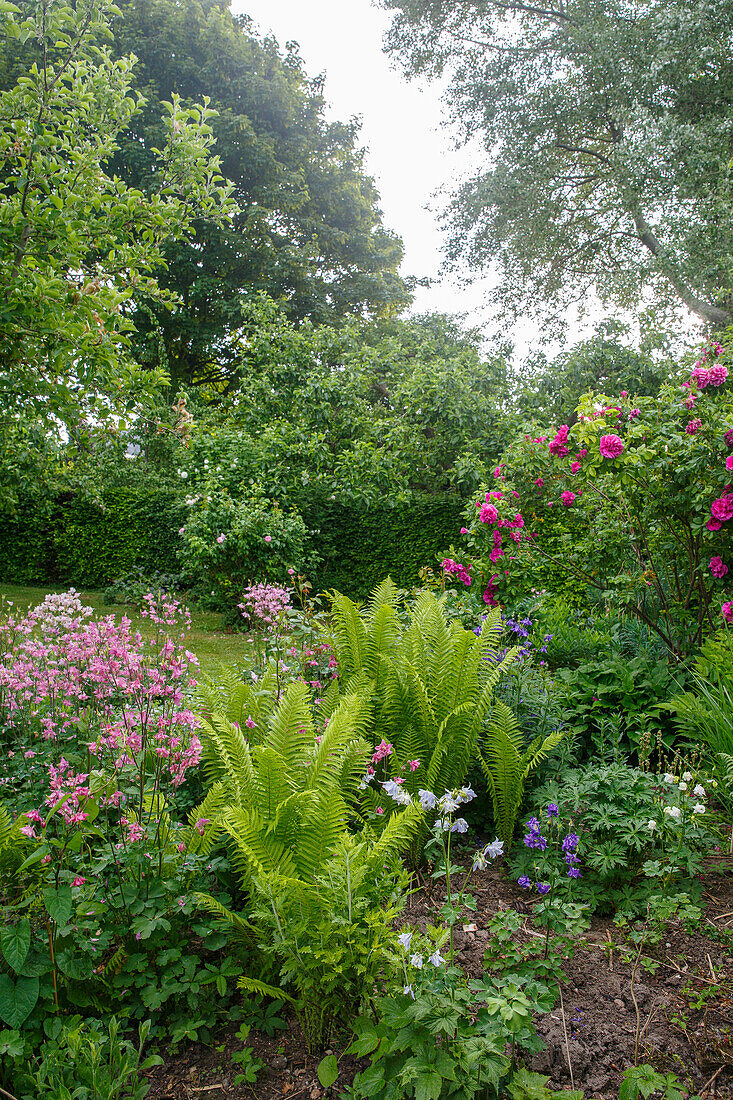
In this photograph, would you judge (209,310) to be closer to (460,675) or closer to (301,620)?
(301,620)

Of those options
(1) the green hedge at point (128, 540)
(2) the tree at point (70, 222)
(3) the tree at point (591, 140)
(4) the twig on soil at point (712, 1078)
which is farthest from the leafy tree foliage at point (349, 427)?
(4) the twig on soil at point (712, 1078)

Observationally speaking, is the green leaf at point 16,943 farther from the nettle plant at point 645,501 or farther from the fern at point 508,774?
the nettle plant at point 645,501

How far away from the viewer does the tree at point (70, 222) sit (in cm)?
317

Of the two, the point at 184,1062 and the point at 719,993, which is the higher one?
the point at 719,993

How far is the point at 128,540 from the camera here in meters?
11.6

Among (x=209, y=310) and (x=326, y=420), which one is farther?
(x=209, y=310)

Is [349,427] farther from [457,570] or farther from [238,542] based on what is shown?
[457,570]

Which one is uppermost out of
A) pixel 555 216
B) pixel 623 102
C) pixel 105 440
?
pixel 623 102

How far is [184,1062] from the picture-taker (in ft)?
5.13

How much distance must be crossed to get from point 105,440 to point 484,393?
253 inches

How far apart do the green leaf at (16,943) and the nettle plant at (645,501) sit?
330 centimetres

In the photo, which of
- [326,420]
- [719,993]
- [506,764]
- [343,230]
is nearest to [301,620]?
[506,764]

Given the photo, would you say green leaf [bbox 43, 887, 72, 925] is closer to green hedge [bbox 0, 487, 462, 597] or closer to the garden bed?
the garden bed

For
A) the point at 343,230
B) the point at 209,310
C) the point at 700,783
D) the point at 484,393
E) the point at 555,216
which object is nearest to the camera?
the point at 700,783
